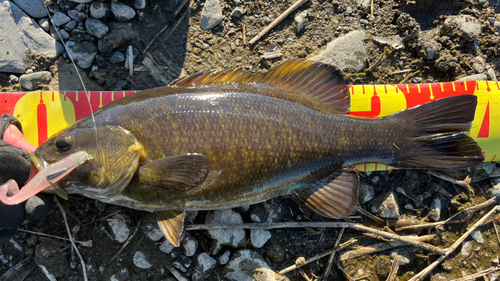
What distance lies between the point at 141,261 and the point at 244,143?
1710mm

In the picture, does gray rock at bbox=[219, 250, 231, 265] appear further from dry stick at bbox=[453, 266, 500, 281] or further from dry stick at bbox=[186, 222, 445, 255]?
dry stick at bbox=[453, 266, 500, 281]

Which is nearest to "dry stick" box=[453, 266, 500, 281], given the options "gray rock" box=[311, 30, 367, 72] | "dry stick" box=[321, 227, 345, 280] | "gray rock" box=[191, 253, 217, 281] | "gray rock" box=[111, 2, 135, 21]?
"dry stick" box=[321, 227, 345, 280]

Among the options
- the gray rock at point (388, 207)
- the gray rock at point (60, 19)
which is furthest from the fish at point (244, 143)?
the gray rock at point (60, 19)

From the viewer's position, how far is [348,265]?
11.6ft

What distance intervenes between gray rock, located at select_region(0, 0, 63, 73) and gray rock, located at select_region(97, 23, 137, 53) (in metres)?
0.51

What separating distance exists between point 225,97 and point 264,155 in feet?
2.05

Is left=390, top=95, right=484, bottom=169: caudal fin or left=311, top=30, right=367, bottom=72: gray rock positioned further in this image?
left=311, top=30, right=367, bottom=72: gray rock

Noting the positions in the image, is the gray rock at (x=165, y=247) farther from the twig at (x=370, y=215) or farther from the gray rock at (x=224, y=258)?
the twig at (x=370, y=215)

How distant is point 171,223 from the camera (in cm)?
297

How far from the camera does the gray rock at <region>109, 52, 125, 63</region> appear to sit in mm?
3588

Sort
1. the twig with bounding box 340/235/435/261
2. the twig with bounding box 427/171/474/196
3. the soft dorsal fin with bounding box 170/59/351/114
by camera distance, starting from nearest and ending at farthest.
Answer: the soft dorsal fin with bounding box 170/59/351/114, the twig with bounding box 340/235/435/261, the twig with bounding box 427/171/474/196

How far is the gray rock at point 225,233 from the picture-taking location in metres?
3.34

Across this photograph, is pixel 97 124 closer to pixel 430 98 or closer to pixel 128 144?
pixel 128 144

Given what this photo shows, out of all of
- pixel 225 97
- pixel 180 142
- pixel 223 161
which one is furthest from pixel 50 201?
pixel 225 97
